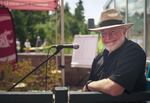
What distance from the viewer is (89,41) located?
9273mm

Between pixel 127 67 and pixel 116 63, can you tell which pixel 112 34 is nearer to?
pixel 116 63

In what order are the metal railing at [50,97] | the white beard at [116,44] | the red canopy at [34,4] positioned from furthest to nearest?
1. the red canopy at [34,4]
2. the white beard at [116,44]
3. the metal railing at [50,97]

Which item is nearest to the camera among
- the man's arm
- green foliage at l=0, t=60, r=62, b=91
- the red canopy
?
the man's arm

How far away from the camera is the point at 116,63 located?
3076mm

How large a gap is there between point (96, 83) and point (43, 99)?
714mm

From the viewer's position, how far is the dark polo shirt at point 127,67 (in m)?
2.91

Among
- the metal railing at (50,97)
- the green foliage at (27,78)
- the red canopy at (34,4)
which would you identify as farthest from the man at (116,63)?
the red canopy at (34,4)

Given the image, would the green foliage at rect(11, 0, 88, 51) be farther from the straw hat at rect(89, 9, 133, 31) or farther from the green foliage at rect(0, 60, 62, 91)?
the straw hat at rect(89, 9, 133, 31)

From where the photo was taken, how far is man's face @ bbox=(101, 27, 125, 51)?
128 inches

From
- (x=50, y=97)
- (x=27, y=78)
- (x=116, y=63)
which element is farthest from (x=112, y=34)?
(x=27, y=78)

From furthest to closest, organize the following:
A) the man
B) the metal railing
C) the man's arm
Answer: the man < the man's arm < the metal railing

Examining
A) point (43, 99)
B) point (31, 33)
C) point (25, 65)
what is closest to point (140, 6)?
point (25, 65)

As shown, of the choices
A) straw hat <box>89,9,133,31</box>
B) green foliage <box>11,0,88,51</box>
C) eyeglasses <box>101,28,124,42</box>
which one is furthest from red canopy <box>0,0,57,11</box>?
green foliage <box>11,0,88,51</box>

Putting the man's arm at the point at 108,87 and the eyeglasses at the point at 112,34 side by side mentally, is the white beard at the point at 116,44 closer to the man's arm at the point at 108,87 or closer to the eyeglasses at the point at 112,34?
the eyeglasses at the point at 112,34
